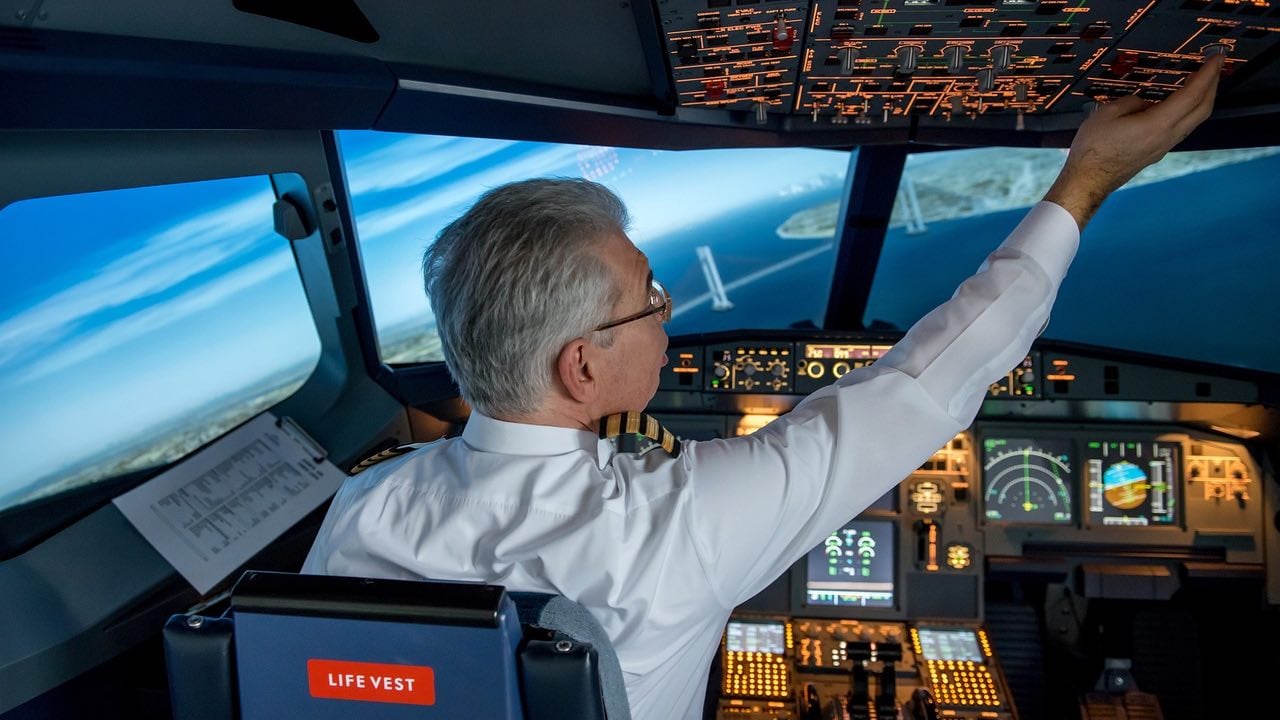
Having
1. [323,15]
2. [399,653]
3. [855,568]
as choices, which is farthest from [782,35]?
[855,568]

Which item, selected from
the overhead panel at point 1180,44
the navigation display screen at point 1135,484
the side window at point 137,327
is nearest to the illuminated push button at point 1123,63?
the overhead panel at point 1180,44

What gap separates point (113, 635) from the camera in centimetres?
195

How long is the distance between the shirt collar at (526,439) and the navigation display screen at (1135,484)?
239 cm

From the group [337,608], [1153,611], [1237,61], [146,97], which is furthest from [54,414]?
[1153,611]

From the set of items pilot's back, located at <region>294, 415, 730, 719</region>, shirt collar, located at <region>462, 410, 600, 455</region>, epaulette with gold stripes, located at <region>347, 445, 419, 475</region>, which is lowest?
pilot's back, located at <region>294, 415, 730, 719</region>

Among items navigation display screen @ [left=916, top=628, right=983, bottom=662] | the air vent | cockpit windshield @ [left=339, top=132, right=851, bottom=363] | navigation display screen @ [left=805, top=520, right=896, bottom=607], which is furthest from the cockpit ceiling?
navigation display screen @ [left=916, top=628, right=983, bottom=662]

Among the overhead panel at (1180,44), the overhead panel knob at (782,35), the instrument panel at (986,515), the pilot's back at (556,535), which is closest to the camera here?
the pilot's back at (556,535)

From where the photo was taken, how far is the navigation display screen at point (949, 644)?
295cm

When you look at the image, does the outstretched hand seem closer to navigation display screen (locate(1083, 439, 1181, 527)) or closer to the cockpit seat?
the cockpit seat

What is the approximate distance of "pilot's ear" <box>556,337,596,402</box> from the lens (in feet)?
3.94

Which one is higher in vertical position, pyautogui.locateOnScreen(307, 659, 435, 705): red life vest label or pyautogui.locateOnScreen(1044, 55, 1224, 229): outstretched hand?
pyautogui.locateOnScreen(1044, 55, 1224, 229): outstretched hand

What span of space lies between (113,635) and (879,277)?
304 inches

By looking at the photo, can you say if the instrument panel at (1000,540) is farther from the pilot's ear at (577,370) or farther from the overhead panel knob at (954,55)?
the pilot's ear at (577,370)

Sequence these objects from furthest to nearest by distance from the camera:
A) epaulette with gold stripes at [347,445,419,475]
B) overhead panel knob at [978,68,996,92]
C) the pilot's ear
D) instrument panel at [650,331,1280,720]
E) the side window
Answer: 1. instrument panel at [650,331,1280,720]
2. the side window
3. overhead panel knob at [978,68,996,92]
4. epaulette with gold stripes at [347,445,419,475]
5. the pilot's ear
